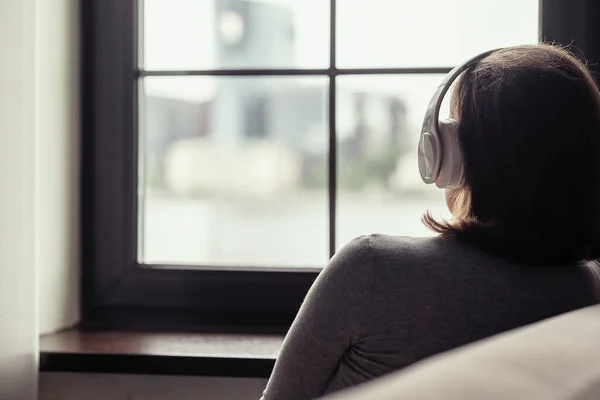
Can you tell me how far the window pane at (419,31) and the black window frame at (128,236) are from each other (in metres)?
0.03

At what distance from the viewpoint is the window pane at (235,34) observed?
152cm

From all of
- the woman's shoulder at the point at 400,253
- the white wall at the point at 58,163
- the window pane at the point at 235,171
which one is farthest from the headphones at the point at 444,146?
the white wall at the point at 58,163

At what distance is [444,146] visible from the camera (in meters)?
0.99

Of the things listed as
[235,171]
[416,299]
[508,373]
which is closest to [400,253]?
[416,299]

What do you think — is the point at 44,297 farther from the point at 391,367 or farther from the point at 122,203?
the point at 391,367

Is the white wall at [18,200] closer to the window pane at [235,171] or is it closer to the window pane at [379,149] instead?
the window pane at [235,171]

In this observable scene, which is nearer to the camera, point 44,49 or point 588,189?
point 588,189

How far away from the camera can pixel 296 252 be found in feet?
5.11

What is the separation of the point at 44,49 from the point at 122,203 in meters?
0.30

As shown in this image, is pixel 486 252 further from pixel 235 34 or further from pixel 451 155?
pixel 235 34

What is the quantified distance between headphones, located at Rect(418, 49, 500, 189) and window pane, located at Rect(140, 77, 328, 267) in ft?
1.73

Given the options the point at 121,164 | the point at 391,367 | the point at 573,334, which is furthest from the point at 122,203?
the point at 573,334

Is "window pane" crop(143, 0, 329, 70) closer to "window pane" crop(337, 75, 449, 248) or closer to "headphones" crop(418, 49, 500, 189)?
"window pane" crop(337, 75, 449, 248)

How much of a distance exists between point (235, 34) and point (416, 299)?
0.81 metres
